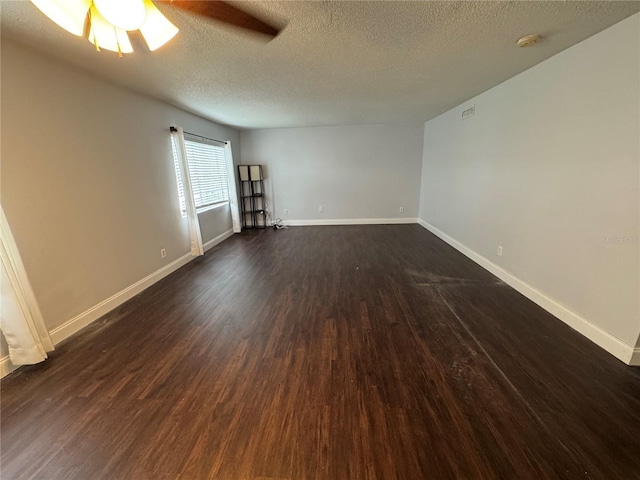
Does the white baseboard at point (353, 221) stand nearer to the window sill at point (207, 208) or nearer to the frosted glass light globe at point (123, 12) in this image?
the window sill at point (207, 208)

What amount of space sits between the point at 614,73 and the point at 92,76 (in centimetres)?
428

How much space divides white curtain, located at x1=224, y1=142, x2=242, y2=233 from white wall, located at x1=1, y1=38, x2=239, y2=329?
76.5 inches

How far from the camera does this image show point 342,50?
2082 millimetres

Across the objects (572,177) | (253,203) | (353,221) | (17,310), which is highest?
(572,177)

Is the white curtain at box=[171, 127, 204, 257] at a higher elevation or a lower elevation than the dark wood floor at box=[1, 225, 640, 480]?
higher

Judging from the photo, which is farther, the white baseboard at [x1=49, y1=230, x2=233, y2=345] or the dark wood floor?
the white baseboard at [x1=49, y1=230, x2=233, y2=345]

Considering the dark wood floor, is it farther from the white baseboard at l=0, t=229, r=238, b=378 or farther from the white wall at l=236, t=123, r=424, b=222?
the white wall at l=236, t=123, r=424, b=222

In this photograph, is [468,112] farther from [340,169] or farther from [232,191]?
[232,191]

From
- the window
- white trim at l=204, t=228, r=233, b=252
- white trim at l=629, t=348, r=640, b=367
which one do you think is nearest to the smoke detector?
white trim at l=629, t=348, r=640, b=367

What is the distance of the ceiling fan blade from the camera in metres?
1.34

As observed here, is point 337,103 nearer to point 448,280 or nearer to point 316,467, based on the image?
point 448,280

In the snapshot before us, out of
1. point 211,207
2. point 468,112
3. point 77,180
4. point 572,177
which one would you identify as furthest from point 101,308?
point 468,112

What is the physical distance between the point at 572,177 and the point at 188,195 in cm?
442

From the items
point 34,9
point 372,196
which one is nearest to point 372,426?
point 34,9
